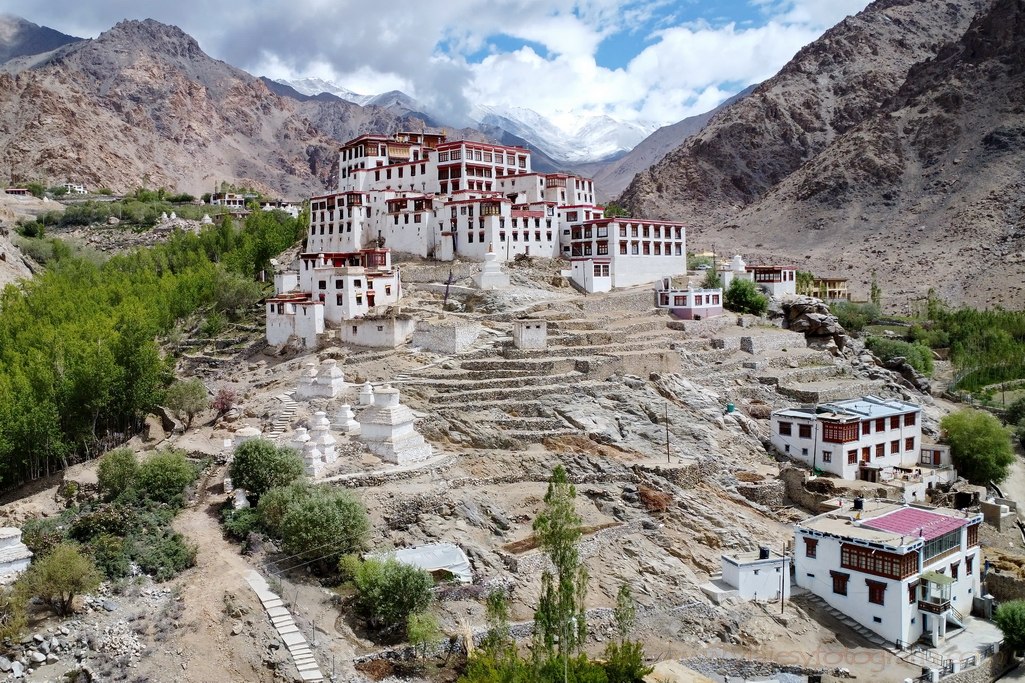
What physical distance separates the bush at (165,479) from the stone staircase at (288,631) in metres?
5.83

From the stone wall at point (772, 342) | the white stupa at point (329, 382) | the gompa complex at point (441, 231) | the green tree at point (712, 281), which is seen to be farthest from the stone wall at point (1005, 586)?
the white stupa at point (329, 382)

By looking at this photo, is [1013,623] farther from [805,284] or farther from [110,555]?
[805,284]

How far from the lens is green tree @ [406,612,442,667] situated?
77.0 feet

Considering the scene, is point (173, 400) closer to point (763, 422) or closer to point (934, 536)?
point (763, 422)

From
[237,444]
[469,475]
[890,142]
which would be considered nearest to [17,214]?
[237,444]

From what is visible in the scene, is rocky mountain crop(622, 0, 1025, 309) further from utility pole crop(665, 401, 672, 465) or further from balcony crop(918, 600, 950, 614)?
balcony crop(918, 600, 950, 614)

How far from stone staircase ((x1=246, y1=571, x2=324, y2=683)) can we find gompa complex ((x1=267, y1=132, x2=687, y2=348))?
711 inches

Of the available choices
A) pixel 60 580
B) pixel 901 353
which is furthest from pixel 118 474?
pixel 901 353

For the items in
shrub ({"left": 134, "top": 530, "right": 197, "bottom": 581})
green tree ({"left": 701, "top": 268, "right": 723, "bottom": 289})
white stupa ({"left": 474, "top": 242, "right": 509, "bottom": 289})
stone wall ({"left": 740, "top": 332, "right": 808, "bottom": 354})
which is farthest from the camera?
green tree ({"left": 701, "top": 268, "right": 723, "bottom": 289})

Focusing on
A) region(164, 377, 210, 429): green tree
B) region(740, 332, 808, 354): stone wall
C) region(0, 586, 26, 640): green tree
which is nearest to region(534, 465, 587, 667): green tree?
region(0, 586, 26, 640): green tree

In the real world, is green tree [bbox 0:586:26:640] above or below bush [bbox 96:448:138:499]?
below

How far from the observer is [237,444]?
33438 mm

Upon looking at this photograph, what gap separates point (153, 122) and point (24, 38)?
52790mm

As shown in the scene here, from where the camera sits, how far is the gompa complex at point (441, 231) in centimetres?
4462
